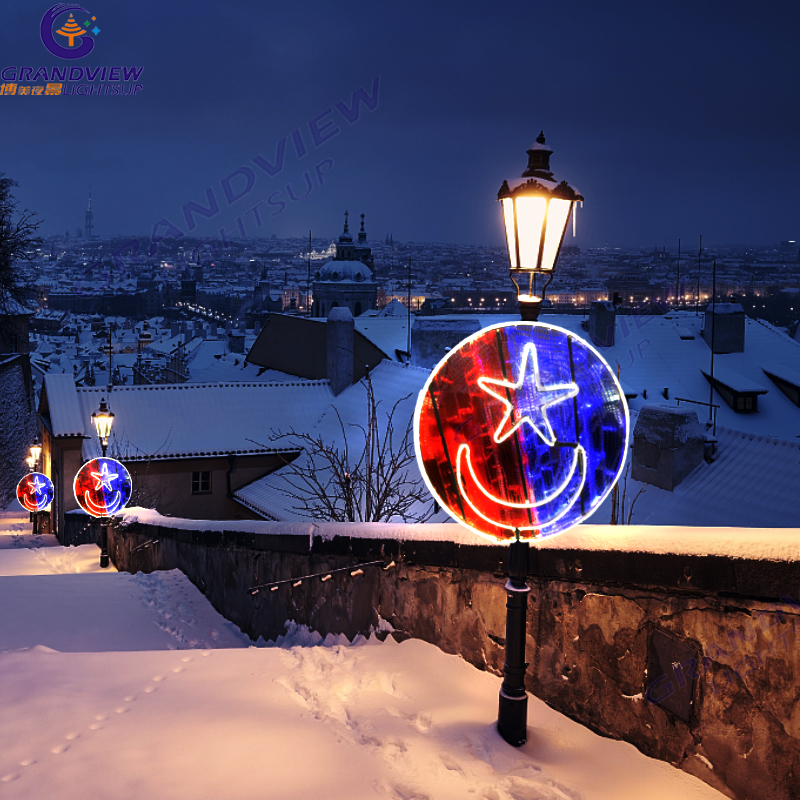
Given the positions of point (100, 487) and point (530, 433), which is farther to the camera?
point (100, 487)

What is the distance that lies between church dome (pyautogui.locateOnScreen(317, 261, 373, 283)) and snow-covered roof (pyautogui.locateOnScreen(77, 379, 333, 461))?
2818 inches

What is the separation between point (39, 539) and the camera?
25422 mm

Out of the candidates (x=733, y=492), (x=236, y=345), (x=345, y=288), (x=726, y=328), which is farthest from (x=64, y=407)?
(x=345, y=288)

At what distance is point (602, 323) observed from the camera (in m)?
35.5

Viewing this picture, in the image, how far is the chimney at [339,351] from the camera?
3416cm

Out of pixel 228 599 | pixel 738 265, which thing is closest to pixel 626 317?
pixel 738 265

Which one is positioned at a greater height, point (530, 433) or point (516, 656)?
point (530, 433)

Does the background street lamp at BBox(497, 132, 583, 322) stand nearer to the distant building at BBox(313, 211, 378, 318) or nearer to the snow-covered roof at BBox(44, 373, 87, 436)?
the snow-covered roof at BBox(44, 373, 87, 436)

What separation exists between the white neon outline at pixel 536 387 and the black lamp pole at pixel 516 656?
0.52 m

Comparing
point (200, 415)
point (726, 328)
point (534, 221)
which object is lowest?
point (200, 415)

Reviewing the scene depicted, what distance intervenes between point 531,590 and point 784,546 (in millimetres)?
1439

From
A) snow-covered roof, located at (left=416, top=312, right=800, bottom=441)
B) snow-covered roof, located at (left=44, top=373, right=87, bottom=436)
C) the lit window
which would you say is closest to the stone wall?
snow-covered roof, located at (left=44, top=373, right=87, bottom=436)

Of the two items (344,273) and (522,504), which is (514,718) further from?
(344,273)

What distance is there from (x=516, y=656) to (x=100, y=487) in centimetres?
1004
